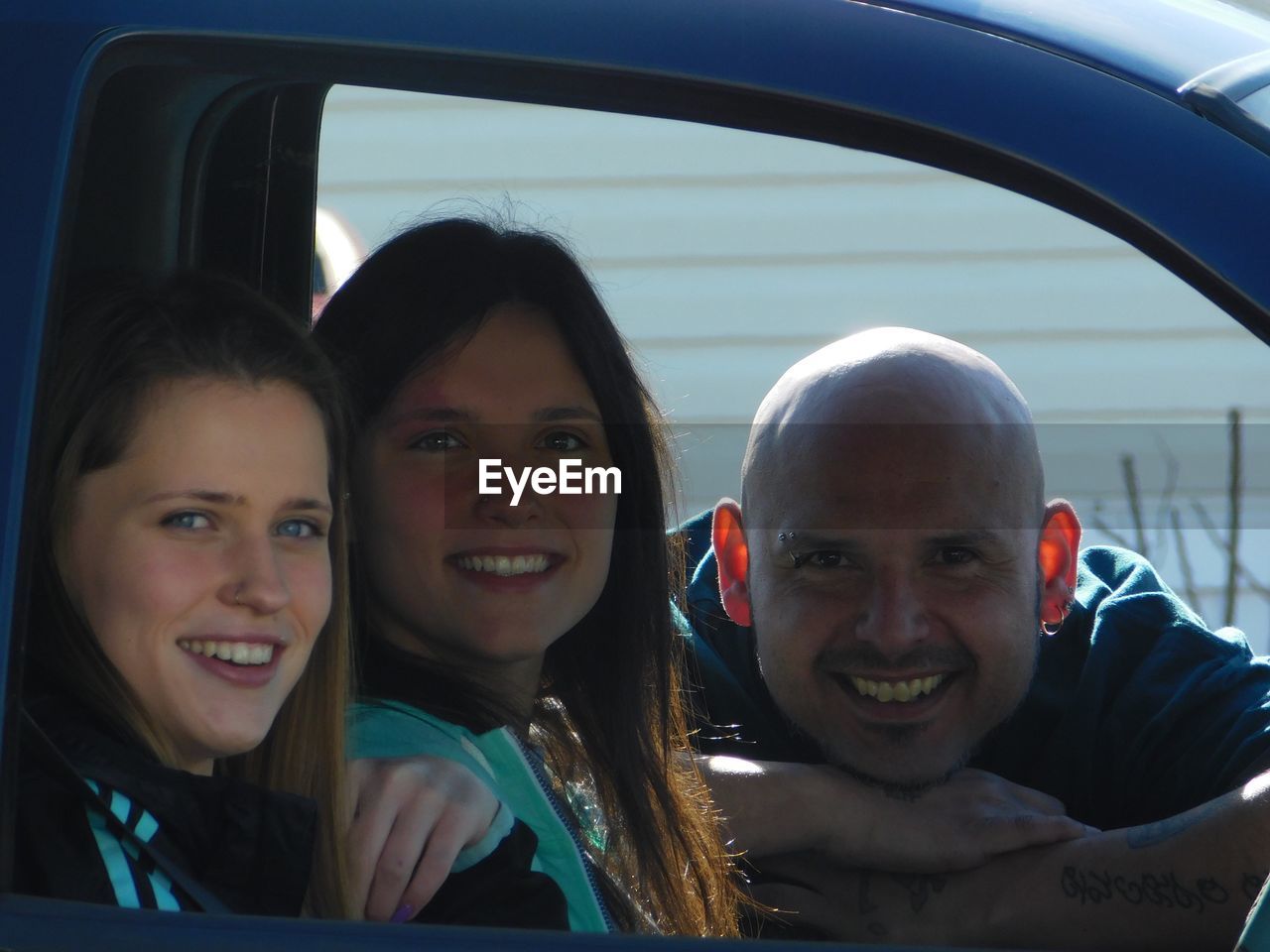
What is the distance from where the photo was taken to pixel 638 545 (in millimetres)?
1854

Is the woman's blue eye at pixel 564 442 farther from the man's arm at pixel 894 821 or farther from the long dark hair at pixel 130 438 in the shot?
the man's arm at pixel 894 821

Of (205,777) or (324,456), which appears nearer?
(205,777)

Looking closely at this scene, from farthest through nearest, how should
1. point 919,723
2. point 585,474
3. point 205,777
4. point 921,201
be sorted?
point 919,723 → point 585,474 → point 921,201 → point 205,777

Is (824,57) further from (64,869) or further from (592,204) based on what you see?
(64,869)

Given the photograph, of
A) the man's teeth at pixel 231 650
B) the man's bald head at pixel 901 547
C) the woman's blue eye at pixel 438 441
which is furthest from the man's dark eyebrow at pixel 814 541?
the man's teeth at pixel 231 650

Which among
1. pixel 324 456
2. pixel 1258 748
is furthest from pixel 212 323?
pixel 1258 748

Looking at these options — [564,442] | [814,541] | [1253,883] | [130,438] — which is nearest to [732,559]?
[814,541]

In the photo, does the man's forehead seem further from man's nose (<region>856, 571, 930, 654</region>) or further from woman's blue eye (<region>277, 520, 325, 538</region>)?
woman's blue eye (<region>277, 520, 325, 538</region>)

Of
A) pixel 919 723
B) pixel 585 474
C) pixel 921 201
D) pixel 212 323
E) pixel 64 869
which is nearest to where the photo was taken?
pixel 64 869

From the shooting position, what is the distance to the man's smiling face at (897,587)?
1.70 metres

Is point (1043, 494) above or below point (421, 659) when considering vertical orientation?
above

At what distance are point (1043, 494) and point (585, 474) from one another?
0.49 meters

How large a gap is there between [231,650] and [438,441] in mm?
330

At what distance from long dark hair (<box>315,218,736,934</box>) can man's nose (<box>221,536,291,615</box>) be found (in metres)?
0.22
